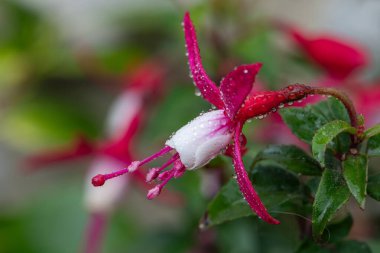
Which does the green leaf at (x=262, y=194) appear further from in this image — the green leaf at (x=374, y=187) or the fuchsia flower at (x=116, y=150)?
the fuchsia flower at (x=116, y=150)

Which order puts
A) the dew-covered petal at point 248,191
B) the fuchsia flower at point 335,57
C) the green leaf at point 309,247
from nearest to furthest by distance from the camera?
1. the dew-covered petal at point 248,191
2. the green leaf at point 309,247
3. the fuchsia flower at point 335,57

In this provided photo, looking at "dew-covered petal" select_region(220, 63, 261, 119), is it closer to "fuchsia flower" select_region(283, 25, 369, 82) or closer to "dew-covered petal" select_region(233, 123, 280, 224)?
"dew-covered petal" select_region(233, 123, 280, 224)

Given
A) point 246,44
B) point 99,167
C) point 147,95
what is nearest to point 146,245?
point 99,167

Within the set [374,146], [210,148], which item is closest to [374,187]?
[374,146]

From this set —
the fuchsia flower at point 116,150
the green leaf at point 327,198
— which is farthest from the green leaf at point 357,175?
the fuchsia flower at point 116,150

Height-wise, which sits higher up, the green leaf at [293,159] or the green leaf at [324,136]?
the green leaf at [324,136]

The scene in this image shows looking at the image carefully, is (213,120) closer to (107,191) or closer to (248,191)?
(248,191)
